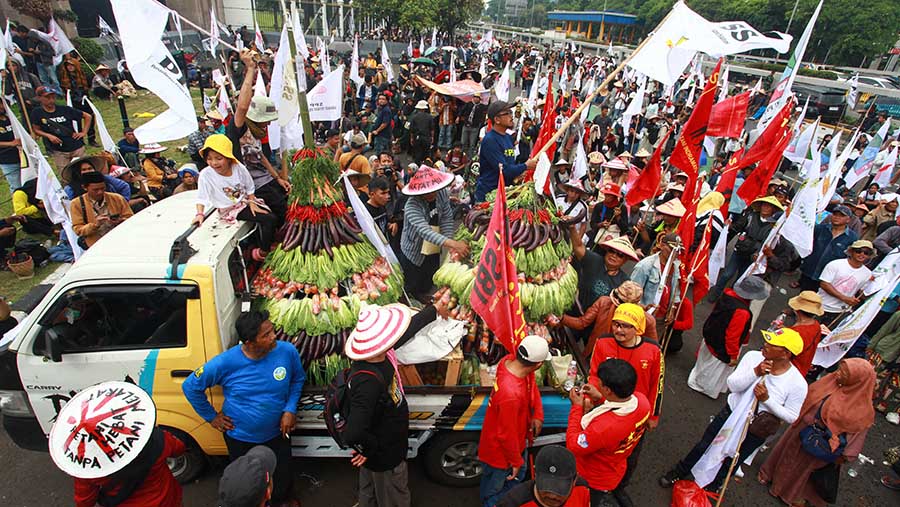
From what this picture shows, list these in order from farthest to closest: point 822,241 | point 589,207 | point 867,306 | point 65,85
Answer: point 65,85 < point 589,207 < point 822,241 < point 867,306

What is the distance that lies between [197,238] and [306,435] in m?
1.96

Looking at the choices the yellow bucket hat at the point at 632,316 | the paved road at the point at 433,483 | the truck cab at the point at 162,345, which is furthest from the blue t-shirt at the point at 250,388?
the yellow bucket hat at the point at 632,316

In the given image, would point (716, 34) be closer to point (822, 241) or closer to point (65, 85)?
point (822, 241)

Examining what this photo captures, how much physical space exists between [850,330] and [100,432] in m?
6.81

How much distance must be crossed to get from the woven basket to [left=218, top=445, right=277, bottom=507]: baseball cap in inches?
280

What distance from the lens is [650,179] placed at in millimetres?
6426

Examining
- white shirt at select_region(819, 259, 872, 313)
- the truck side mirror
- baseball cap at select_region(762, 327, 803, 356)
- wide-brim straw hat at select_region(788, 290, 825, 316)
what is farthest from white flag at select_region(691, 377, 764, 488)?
the truck side mirror

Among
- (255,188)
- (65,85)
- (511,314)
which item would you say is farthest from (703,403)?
(65,85)

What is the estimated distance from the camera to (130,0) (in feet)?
14.6

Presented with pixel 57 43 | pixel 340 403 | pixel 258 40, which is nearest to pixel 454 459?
pixel 340 403

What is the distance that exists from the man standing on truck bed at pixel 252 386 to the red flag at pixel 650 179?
204 inches

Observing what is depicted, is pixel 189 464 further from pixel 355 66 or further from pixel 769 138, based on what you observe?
pixel 355 66

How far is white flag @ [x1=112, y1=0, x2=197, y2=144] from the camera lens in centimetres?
452

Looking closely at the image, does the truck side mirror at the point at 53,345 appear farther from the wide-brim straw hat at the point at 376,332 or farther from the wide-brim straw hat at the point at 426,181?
the wide-brim straw hat at the point at 426,181
